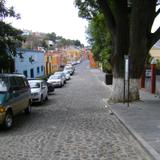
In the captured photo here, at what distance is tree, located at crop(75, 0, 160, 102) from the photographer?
22.0 m

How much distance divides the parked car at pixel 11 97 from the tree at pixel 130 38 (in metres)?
6.85

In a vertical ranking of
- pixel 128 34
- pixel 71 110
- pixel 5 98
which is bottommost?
pixel 71 110

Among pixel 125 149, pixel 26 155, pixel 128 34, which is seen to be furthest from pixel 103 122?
pixel 128 34

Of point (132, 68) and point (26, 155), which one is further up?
point (132, 68)

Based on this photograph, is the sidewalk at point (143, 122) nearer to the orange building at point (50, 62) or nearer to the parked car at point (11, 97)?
the parked car at point (11, 97)

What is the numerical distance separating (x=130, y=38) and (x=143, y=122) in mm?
8240

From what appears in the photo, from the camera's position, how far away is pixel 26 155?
390 inches

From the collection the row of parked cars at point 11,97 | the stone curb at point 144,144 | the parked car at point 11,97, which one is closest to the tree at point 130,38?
the row of parked cars at point 11,97

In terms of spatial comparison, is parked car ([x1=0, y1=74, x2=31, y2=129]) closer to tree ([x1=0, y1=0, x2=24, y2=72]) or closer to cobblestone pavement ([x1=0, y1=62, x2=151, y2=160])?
cobblestone pavement ([x1=0, y1=62, x2=151, y2=160])

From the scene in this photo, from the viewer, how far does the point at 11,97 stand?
14766 millimetres

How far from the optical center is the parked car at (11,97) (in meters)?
Result: 13.8

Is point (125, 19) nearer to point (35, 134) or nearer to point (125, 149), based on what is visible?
point (35, 134)

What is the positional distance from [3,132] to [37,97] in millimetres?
10150

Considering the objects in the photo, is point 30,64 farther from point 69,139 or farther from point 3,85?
point 69,139
